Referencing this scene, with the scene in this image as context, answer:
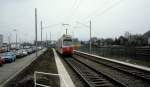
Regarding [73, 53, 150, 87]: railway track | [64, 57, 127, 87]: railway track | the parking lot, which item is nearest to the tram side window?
the parking lot

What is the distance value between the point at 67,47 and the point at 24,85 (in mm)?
27966

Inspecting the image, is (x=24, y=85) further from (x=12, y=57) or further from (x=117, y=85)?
(x=12, y=57)

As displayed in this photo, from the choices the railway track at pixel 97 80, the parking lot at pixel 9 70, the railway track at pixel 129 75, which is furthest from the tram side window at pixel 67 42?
the railway track at pixel 97 80

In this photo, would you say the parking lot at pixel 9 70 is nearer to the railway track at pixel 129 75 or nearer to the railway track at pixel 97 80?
the railway track at pixel 97 80

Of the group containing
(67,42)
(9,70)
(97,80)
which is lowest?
(9,70)

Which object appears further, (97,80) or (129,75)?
(129,75)

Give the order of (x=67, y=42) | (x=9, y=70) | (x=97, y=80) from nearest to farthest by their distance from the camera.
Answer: (x=97, y=80) < (x=9, y=70) < (x=67, y=42)

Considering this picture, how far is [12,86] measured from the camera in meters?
12.4

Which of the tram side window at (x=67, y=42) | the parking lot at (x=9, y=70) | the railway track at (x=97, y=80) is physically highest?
the tram side window at (x=67, y=42)

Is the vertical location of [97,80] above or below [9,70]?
above

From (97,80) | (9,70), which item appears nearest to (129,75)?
(97,80)

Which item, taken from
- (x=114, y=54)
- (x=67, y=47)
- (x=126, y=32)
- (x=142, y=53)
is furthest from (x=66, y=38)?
(x=126, y=32)

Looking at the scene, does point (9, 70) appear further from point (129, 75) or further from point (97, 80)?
point (129, 75)

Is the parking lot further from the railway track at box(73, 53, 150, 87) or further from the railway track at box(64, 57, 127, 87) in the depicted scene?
the railway track at box(73, 53, 150, 87)
